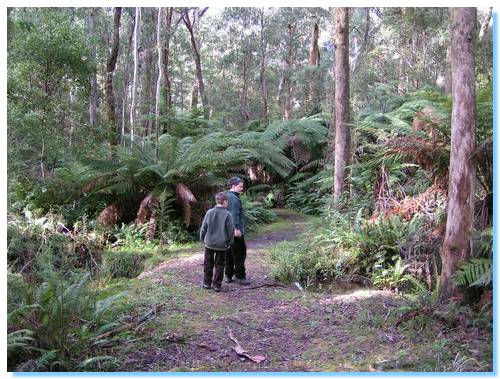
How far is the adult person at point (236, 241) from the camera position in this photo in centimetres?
597

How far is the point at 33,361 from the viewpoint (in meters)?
3.43

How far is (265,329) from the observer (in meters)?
4.57

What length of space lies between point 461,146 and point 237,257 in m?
2.95

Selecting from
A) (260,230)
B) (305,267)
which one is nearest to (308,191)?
(260,230)

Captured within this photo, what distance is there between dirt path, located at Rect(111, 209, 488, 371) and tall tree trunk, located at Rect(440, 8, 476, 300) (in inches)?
30.1

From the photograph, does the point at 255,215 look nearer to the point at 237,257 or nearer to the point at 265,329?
the point at 237,257

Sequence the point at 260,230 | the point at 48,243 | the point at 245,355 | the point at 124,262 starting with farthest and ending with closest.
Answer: the point at 260,230
the point at 48,243
the point at 124,262
the point at 245,355

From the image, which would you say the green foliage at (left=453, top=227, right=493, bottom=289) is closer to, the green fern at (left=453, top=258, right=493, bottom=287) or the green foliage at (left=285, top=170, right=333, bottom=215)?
the green fern at (left=453, top=258, right=493, bottom=287)

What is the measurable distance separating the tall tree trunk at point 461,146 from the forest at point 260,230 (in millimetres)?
14

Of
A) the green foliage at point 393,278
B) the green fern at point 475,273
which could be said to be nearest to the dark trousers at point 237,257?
the green foliage at point 393,278

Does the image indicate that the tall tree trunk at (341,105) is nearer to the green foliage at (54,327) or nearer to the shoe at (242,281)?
the shoe at (242,281)

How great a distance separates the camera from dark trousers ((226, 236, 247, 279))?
6.11 m

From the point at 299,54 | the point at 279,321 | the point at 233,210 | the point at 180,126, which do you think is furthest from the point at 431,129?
the point at 299,54

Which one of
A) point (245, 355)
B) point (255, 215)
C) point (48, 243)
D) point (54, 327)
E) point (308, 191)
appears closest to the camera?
point (54, 327)
